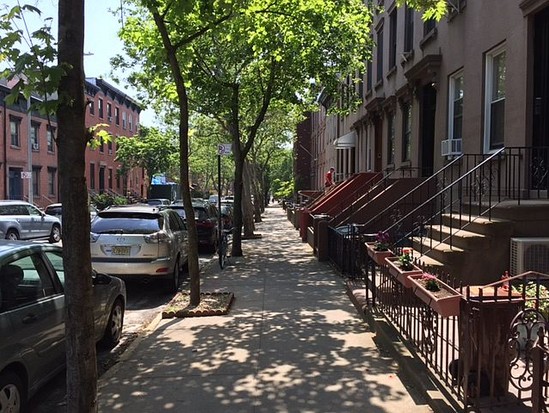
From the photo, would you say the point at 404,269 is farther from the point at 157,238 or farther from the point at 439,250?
the point at 157,238

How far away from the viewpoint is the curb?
4188 millimetres

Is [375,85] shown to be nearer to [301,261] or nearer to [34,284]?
[301,261]

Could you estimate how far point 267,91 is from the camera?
1617 cm

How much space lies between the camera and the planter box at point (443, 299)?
12.7 feet

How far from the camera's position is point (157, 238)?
10000 mm

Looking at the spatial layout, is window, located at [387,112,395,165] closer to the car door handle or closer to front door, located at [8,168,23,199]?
the car door handle

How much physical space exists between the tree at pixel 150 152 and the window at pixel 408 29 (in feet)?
116

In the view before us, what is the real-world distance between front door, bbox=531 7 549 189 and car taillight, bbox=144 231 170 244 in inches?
250

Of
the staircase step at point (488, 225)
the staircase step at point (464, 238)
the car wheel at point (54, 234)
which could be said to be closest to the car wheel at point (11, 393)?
the staircase step at point (464, 238)

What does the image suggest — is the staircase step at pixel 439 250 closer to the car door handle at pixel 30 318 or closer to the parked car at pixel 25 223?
the car door handle at pixel 30 318

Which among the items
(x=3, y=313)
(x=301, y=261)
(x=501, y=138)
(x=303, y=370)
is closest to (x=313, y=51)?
(x=301, y=261)

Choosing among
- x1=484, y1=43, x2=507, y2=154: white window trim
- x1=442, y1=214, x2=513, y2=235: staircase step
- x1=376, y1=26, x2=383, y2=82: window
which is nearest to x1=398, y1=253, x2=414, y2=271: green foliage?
x1=442, y1=214, x2=513, y2=235: staircase step

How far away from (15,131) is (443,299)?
3484 centimetres

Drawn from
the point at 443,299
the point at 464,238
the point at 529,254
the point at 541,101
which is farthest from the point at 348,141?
the point at 443,299
